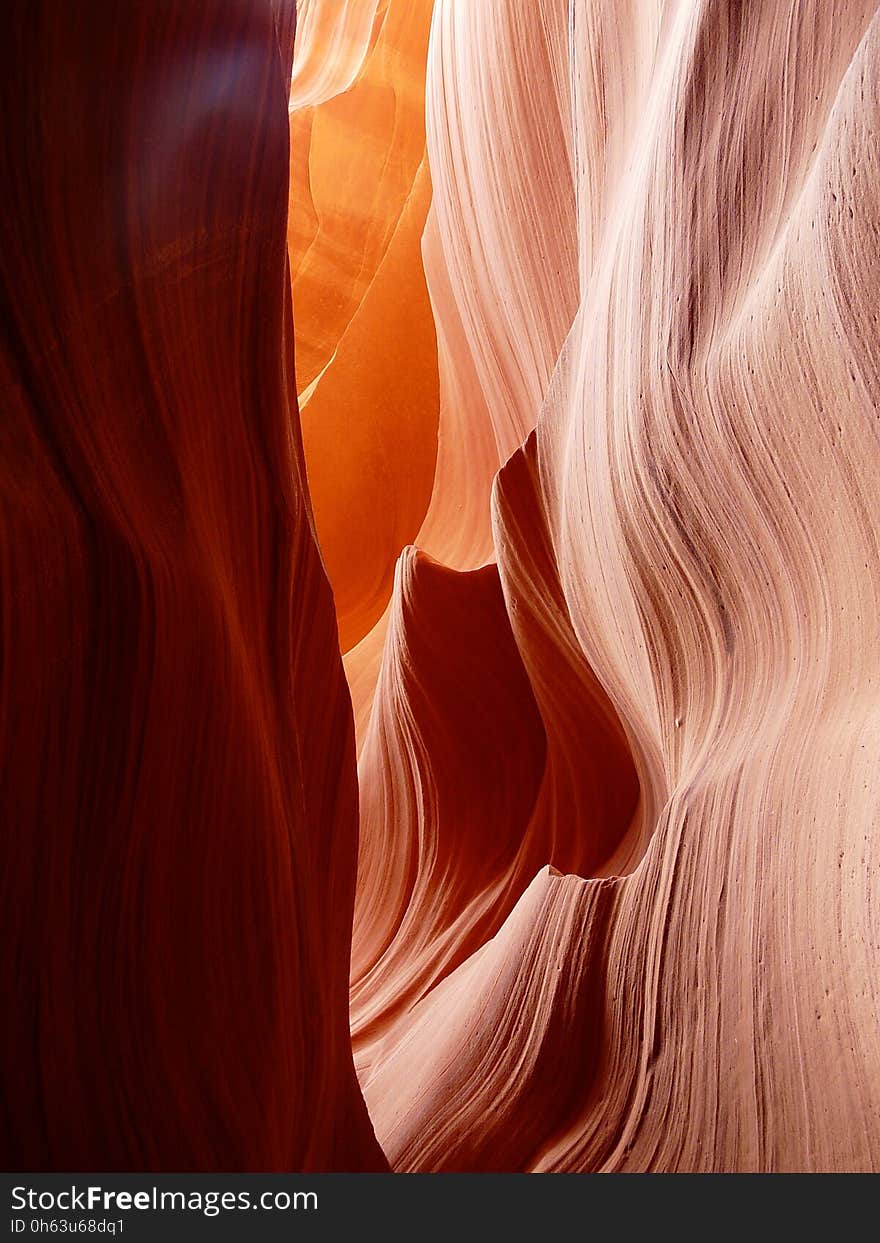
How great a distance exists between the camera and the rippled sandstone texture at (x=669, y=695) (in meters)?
0.99

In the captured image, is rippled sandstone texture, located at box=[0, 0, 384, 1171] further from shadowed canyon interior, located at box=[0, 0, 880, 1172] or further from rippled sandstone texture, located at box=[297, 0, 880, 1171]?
rippled sandstone texture, located at box=[297, 0, 880, 1171]

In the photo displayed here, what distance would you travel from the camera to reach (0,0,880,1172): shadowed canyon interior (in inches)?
27.8

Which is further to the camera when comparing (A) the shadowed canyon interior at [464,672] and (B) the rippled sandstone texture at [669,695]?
(B) the rippled sandstone texture at [669,695]

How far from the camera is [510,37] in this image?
7.27 ft

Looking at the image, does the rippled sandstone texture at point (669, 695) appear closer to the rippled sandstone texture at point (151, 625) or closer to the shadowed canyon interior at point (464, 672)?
the shadowed canyon interior at point (464, 672)

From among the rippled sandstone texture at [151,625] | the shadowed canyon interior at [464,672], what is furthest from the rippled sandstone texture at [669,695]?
the rippled sandstone texture at [151,625]

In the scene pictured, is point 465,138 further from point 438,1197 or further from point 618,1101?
point 438,1197

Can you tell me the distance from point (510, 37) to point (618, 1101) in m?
2.02

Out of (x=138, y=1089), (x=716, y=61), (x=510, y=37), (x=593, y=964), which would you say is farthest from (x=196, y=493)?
(x=510, y=37)

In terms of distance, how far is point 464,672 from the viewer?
2014 millimetres

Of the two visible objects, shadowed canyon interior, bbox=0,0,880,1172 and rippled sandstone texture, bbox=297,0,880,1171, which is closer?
shadowed canyon interior, bbox=0,0,880,1172

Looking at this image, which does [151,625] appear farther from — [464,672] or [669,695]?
[464,672]

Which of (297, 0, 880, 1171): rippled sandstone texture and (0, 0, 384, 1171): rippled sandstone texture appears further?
(297, 0, 880, 1171): rippled sandstone texture

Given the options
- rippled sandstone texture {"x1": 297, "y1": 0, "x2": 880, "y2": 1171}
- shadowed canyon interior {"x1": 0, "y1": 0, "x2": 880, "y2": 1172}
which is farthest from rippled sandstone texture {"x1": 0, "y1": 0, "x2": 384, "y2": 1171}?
rippled sandstone texture {"x1": 297, "y1": 0, "x2": 880, "y2": 1171}
